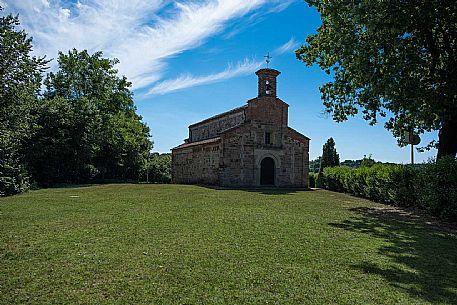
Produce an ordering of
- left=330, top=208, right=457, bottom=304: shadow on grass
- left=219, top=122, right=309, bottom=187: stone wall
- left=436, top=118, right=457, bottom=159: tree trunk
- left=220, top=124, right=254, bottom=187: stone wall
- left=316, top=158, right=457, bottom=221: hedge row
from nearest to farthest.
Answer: left=330, top=208, right=457, bottom=304: shadow on grass, left=316, top=158, right=457, bottom=221: hedge row, left=436, top=118, right=457, bottom=159: tree trunk, left=220, top=124, right=254, bottom=187: stone wall, left=219, top=122, right=309, bottom=187: stone wall

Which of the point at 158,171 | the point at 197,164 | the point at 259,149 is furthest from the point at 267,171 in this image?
the point at 158,171

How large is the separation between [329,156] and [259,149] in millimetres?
10957

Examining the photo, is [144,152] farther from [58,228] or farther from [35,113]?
[58,228]

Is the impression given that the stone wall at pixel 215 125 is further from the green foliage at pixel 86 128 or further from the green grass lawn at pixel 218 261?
the green grass lawn at pixel 218 261

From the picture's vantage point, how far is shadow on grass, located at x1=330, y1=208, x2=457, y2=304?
4.84 meters

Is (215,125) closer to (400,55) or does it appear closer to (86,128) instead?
(86,128)

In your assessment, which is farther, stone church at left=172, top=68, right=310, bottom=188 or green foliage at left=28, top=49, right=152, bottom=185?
stone church at left=172, top=68, right=310, bottom=188

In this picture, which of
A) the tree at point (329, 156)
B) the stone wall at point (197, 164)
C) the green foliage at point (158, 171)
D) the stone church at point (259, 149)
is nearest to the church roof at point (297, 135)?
the stone church at point (259, 149)

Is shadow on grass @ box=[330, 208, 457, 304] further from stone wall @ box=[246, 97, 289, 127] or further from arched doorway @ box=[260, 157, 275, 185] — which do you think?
stone wall @ box=[246, 97, 289, 127]

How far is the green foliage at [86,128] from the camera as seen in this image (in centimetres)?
2658

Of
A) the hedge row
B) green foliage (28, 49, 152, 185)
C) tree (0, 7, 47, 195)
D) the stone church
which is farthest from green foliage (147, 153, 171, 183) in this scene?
tree (0, 7, 47, 195)

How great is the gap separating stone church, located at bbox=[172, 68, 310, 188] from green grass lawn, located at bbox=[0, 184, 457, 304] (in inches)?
712

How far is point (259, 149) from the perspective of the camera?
1159 inches

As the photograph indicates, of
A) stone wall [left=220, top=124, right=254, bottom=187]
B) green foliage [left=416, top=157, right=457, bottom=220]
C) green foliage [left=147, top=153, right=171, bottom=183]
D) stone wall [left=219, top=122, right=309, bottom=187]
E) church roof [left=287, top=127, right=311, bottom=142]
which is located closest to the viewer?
green foliage [left=416, top=157, right=457, bottom=220]
